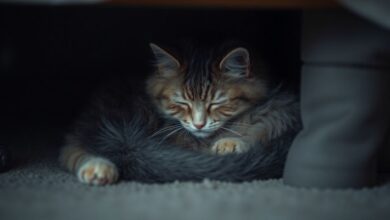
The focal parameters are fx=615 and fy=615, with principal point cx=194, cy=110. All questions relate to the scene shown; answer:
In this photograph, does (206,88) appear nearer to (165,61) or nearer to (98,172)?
(165,61)

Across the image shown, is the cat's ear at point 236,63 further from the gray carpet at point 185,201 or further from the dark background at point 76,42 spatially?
the dark background at point 76,42

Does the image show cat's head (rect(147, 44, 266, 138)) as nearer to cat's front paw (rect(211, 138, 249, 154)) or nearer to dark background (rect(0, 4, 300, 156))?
cat's front paw (rect(211, 138, 249, 154))

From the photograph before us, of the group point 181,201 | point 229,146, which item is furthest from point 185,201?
point 229,146

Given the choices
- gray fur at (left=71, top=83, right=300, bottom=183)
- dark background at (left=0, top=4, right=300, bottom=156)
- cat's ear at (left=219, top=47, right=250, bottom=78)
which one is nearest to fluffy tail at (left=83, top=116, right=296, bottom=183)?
gray fur at (left=71, top=83, right=300, bottom=183)

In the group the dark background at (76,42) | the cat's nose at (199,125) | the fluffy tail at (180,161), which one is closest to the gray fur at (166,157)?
the fluffy tail at (180,161)

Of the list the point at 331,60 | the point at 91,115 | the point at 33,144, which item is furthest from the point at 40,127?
the point at 331,60

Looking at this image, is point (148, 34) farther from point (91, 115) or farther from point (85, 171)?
point (85, 171)

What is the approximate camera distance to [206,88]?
1.81 m

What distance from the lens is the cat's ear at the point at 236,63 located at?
5.79ft

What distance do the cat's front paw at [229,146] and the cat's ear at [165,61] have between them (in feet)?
0.96

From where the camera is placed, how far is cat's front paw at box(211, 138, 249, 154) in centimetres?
166

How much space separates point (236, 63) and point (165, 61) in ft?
0.71

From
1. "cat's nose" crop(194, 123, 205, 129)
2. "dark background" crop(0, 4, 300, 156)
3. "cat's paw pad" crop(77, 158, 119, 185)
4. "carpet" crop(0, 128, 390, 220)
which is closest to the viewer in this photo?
"carpet" crop(0, 128, 390, 220)

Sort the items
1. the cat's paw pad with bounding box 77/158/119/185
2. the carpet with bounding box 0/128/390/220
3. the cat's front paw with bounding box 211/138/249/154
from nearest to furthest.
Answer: the carpet with bounding box 0/128/390/220 → the cat's paw pad with bounding box 77/158/119/185 → the cat's front paw with bounding box 211/138/249/154
